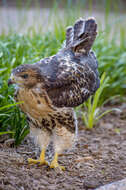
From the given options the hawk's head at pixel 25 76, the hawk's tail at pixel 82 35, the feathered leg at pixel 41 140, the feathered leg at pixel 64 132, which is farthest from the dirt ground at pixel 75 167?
the hawk's tail at pixel 82 35

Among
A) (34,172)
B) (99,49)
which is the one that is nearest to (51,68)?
(34,172)

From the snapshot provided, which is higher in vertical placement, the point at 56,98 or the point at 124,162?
the point at 56,98

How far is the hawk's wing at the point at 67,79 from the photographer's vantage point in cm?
279

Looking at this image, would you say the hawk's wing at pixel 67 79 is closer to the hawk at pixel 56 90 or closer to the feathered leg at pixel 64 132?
the hawk at pixel 56 90

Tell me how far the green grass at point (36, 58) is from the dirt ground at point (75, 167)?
276 millimetres

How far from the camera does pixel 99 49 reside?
19.0 ft

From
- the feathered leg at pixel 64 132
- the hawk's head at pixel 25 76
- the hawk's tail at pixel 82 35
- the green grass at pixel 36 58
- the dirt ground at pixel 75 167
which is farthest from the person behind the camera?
the green grass at pixel 36 58

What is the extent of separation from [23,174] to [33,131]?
16.6 inches

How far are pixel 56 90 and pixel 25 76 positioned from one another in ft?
→ 1.03

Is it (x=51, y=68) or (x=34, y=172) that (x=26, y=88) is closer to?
(x=51, y=68)

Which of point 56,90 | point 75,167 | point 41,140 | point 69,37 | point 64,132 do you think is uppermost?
point 69,37

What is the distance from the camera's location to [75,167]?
324 cm

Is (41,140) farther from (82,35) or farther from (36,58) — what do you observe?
(36,58)

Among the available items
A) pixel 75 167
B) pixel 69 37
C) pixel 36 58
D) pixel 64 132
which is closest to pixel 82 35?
pixel 69 37
